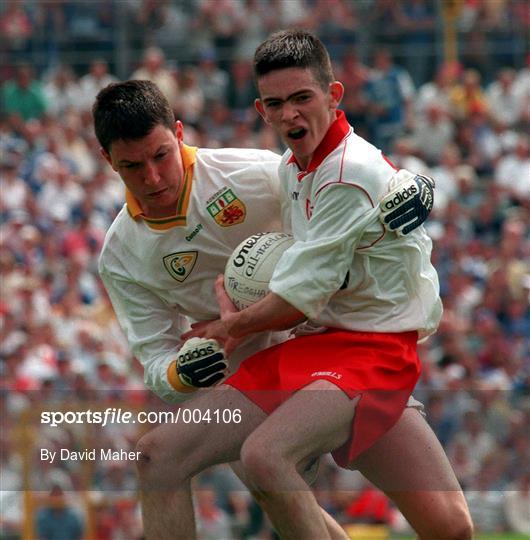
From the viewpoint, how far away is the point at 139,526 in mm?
11172

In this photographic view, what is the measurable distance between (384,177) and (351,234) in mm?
283

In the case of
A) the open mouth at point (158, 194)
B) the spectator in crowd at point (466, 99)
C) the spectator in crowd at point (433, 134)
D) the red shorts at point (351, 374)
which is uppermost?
the open mouth at point (158, 194)

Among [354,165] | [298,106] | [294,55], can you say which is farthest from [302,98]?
[354,165]

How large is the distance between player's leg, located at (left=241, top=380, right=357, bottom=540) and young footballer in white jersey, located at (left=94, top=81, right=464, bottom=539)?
10.0 inches

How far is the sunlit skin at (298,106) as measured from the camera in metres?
5.75

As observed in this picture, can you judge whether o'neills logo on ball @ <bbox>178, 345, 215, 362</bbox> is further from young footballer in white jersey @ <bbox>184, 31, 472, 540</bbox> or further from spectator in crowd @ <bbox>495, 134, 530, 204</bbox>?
spectator in crowd @ <bbox>495, 134, 530, 204</bbox>

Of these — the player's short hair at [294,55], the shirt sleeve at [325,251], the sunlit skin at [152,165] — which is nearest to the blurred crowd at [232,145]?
the sunlit skin at [152,165]

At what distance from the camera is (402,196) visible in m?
5.75

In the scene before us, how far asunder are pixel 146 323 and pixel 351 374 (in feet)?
3.39

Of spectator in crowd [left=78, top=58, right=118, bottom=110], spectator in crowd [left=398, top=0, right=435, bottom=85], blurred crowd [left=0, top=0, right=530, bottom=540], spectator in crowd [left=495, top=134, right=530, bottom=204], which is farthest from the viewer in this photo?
spectator in crowd [left=398, top=0, right=435, bottom=85]

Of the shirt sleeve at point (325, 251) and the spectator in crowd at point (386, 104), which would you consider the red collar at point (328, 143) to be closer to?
the shirt sleeve at point (325, 251)

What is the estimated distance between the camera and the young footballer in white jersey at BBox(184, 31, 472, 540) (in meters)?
5.65

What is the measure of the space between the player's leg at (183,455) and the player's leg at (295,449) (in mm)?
198

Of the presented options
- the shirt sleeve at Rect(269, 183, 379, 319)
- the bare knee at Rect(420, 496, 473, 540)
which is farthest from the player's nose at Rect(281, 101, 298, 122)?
the bare knee at Rect(420, 496, 473, 540)
